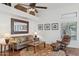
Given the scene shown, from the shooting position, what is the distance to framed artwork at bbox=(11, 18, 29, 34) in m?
2.36

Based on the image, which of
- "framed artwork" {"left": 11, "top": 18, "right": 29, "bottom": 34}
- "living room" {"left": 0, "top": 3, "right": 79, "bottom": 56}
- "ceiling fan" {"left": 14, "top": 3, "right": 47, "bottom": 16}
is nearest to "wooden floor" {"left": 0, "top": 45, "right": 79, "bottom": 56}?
"living room" {"left": 0, "top": 3, "right": 79, "bottom": 56}

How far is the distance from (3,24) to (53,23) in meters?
0.97

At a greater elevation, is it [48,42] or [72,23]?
[72,23]

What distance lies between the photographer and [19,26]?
8.02 ft

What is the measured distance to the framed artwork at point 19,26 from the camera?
7.75 feet

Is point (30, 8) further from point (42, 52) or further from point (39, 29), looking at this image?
point (42, 52)

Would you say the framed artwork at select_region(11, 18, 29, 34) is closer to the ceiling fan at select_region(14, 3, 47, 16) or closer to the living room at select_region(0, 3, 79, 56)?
the living room at select_region(0, 3, 79, 56)

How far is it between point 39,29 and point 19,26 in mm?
403

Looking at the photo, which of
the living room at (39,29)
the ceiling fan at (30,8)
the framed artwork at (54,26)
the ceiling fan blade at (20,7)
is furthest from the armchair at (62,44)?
the ceiling fan blade at (20,7)

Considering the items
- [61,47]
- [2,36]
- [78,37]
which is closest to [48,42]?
[61,47]

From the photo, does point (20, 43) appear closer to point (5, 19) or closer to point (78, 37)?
point (5, 19)

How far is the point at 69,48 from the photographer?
233 centimetres

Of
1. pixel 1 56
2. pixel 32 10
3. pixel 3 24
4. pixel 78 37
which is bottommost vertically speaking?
pixel 1 56

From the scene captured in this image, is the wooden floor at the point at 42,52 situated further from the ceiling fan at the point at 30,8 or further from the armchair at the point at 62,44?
the ceiling fan at the point at 30,8
